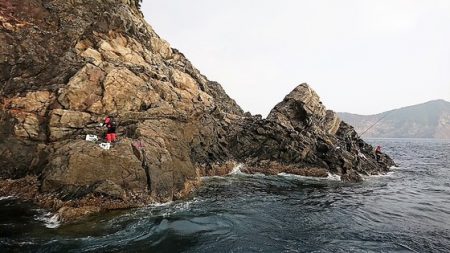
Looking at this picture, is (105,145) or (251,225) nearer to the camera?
(251,225)

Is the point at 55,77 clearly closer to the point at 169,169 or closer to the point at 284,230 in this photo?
the point at 169,169

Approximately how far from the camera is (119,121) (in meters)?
26.4

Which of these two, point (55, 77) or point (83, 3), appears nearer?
point (55, 77)

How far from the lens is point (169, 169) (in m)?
22.9

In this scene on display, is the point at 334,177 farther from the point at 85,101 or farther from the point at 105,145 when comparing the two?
the point at 85,101

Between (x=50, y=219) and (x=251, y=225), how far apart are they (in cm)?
1030

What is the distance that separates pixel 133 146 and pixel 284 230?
1138 centimetres

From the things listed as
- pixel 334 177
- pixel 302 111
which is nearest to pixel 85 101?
pixel 334 177

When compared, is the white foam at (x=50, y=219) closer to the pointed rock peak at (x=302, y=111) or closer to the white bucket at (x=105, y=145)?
the white bucket at (x=105, y=145)

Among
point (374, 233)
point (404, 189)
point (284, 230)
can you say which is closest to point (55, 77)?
point (284, 230)

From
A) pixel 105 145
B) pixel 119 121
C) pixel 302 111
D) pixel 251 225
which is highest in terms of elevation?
pixel 302 111

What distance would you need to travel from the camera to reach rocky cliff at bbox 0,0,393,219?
65.6 feet

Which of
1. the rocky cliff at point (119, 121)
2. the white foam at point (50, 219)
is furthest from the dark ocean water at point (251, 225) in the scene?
the rocky cliff at point (119, 121)

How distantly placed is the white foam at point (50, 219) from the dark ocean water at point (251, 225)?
0.05m
